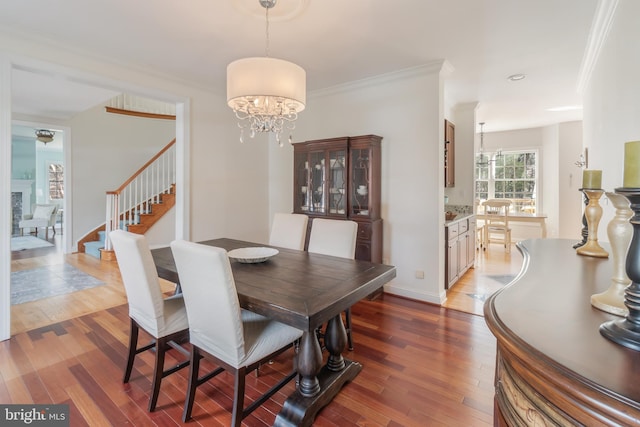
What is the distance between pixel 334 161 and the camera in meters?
3.88

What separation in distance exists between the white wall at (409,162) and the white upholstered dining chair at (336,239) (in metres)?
1.14

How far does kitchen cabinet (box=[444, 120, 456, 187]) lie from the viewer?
4.49 metres

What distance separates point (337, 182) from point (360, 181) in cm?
32

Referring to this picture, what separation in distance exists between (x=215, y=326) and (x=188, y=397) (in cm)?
50

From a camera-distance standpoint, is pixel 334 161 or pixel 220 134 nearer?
pixel 334 161

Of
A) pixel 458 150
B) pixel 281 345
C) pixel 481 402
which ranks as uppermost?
pixel 458 150

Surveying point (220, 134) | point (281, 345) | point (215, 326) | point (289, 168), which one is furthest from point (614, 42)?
point (220, 134)

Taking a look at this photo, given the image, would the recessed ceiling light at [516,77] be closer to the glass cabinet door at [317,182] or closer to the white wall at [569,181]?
the glass cabinet door at [317,182]

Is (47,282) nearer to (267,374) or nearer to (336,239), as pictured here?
(267,374)

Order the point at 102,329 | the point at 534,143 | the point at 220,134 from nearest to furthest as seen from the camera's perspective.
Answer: the point at 102,329 < the point at 220,134 < the point at 534,143

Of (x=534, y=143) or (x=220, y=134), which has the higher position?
(x=534, y=143)

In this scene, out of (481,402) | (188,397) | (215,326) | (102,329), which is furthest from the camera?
(102,329)

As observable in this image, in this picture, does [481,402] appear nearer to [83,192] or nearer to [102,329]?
[102,329]

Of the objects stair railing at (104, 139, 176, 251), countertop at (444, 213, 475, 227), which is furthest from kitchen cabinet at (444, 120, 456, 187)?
stair railing at (104, 139, 176, 251)
